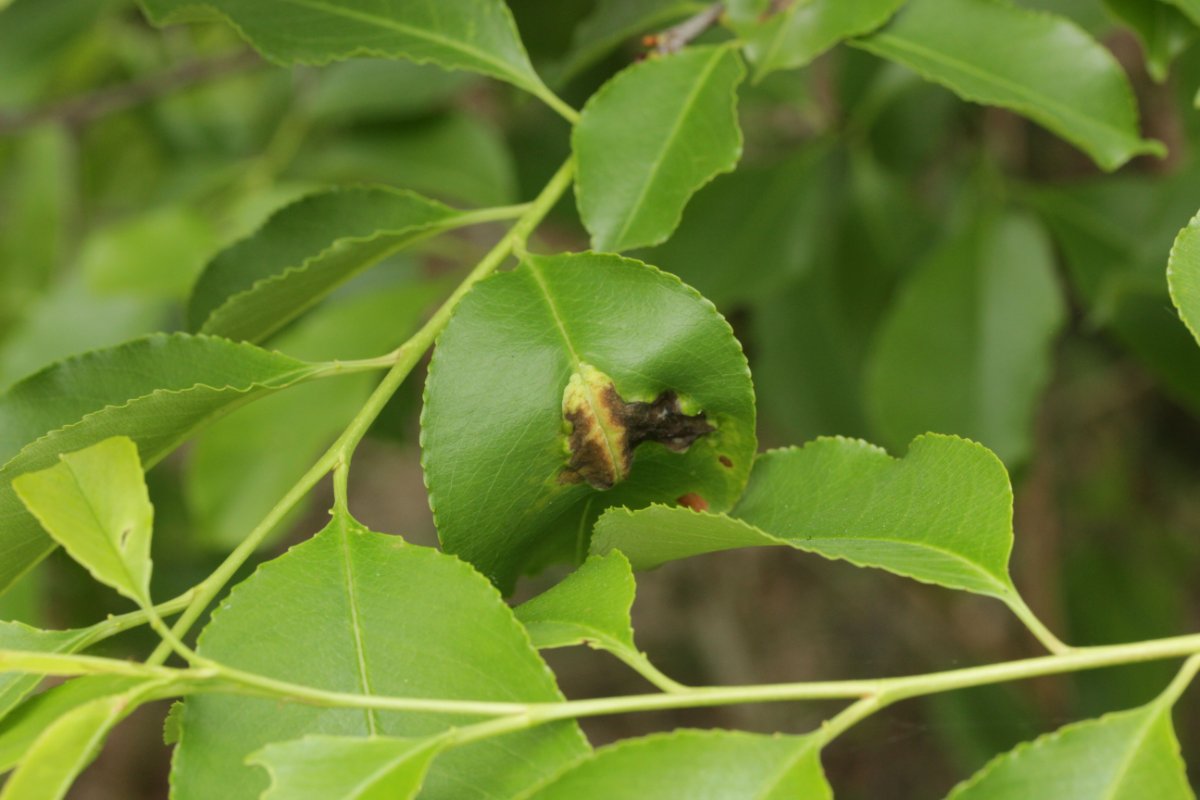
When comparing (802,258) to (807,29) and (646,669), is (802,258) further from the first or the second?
(646,669)

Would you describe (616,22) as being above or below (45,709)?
above

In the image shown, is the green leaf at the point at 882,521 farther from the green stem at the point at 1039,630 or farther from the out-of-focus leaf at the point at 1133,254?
the out-of-focus leaf at the point at 1133,254

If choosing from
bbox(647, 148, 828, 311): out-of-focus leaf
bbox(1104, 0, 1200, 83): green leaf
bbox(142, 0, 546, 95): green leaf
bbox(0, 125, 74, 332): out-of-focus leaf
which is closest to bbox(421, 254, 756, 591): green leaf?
bbox(142, 0, 546, 95): green leaf

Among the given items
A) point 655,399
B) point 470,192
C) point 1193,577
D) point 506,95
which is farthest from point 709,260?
point 1193,577


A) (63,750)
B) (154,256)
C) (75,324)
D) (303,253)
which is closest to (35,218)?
(75,324)

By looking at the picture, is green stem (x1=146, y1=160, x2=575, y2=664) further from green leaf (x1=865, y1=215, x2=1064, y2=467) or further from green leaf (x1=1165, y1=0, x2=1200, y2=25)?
green leaf (x1=865, y1=215, x2=1064, y2=467)

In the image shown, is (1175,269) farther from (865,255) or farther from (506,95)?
(506,95)
